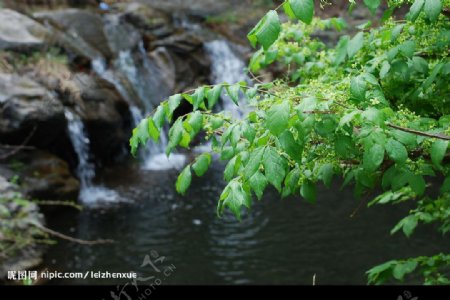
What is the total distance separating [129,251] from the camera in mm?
8570

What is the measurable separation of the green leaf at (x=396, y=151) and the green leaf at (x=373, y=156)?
57mm

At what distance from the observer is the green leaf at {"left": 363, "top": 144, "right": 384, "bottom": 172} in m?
1.79

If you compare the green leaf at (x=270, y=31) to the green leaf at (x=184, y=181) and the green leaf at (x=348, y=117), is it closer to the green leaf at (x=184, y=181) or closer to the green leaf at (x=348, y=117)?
the green leaf at (x=348, y=117)

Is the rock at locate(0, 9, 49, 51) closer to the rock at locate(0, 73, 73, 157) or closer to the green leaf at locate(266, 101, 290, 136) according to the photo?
the rock at locate(0, 73, 73, 157)

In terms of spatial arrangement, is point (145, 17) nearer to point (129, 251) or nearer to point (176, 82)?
point (176, 82)

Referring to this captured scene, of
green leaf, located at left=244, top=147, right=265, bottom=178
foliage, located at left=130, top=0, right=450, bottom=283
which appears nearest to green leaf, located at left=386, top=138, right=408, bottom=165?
foliage, located at left=130, top=0, right=450, bottom=283

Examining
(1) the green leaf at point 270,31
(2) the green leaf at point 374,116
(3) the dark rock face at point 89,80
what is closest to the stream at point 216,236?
(3) the dark rock face at point 89,80

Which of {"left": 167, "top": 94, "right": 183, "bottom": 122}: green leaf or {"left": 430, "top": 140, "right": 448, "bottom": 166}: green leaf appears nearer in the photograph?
{"left": 430, "top": 140, "right": 448, "bottom": 166}: green leaf

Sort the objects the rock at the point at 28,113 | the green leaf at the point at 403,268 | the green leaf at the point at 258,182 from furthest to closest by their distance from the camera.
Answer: the rock at the point at 28,113 < the green leaf at the point at 403,268 < the green leaf at the point at 258,182

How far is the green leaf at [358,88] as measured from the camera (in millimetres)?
2010

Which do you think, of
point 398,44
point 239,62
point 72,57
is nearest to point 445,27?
point 398,44

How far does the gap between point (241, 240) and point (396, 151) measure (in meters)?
7.26

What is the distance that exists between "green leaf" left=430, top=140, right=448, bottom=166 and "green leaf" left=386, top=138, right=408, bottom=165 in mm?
154

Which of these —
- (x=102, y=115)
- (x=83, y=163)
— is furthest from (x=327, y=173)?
(x=102, y=115)
